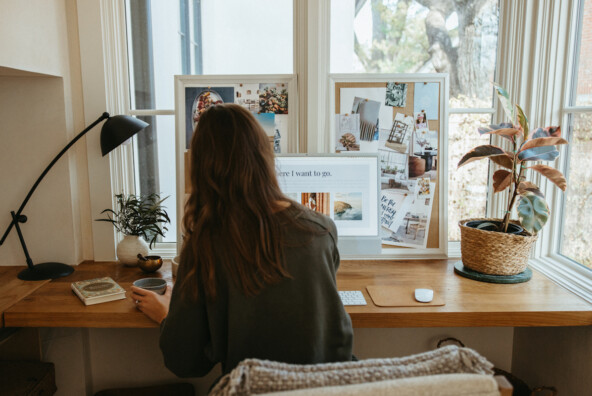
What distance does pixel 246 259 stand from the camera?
96 cm

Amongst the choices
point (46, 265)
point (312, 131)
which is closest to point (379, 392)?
point (312, 131)

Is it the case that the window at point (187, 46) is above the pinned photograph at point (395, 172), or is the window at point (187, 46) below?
above

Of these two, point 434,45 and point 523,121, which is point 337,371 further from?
point 434,45

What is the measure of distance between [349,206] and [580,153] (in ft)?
2.93

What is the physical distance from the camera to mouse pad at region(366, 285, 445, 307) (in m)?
1.47

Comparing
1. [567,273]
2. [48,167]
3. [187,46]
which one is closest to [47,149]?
[48,167]

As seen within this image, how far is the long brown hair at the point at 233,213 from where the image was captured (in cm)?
97

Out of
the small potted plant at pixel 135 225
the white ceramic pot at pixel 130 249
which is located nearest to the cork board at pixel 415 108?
the small potted plant at pixel 135 225

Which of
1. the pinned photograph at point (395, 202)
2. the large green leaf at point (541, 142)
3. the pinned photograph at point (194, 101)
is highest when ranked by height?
the pinned photograph at point (194, 101)

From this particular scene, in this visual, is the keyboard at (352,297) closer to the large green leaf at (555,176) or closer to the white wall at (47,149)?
the large green leaf at (555,176)

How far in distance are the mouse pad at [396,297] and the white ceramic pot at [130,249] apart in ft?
3.03

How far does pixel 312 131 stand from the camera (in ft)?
6.35

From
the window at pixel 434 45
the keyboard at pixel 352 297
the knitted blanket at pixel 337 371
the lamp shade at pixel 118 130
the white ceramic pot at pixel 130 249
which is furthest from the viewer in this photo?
the window at pixel 434 45

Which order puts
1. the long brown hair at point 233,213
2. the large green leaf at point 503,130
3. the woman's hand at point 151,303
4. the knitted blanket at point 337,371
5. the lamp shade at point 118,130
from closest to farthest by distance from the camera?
the knitted blanket at point 337,371, the long brown hair at point 233,213, the woman's hand at point 151,303, the large green leaf at point 503,130, the lamp shade at point 118,130
